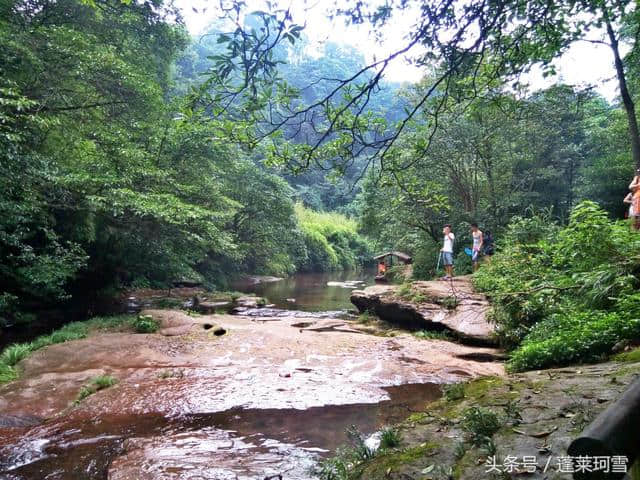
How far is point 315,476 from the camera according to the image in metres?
3.51

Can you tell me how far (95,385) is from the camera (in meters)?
6.02

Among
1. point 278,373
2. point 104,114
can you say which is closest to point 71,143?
point 104,114

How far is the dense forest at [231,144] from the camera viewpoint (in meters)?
2.99

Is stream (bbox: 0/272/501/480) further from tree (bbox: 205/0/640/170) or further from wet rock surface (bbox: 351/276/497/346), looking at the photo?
tree (bbox: 205/0/640/170)

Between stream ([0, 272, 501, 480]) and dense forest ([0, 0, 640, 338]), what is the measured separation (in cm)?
280

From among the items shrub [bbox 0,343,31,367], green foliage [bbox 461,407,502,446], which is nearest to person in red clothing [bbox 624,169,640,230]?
green foliage [bbox 461,407,502,446]

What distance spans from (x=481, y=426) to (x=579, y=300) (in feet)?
14.0

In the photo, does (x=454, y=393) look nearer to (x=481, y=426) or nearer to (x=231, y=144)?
(x=481, y=426)

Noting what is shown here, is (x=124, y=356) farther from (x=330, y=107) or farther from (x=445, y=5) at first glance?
(x=445, y=5)

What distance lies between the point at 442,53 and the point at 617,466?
278 cm

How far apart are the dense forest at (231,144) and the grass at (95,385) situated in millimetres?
3992

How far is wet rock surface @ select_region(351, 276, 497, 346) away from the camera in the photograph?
28.4 feet

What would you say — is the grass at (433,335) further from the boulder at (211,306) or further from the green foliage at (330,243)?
the green foliage at (330,243)

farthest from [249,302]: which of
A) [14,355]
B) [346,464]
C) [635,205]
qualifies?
[346,464]
